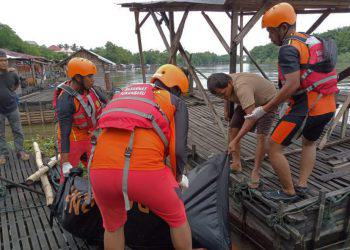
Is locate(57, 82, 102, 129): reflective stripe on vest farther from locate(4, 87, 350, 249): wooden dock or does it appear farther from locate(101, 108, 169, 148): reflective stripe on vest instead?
locate(101, 108, 169, 148): reflective stripe on vest

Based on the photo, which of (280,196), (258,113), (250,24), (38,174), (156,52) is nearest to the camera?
(258,113)

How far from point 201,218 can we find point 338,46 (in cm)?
5186

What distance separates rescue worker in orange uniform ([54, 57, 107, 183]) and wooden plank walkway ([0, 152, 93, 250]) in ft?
2.20

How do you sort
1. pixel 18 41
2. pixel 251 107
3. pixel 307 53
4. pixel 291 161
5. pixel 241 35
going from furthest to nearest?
pixel 18 41, pixel 291 161, pixel 241 35, pixel 251 107, pixel 307 53

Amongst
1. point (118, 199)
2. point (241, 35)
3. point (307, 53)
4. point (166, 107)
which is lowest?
point (118, 199)

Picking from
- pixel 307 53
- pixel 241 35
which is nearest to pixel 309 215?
pixel 307 53

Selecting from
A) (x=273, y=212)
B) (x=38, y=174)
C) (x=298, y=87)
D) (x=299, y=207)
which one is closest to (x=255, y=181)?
(x=273, y=212)

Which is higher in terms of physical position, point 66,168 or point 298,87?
point 298,87

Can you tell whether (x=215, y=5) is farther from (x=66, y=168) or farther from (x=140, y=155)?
(x=140, y=155)

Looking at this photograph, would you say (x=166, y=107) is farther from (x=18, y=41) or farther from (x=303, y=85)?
(x=18, y=41)

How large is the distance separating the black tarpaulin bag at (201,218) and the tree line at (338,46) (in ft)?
112

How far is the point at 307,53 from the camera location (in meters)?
2.57

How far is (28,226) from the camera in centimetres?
339

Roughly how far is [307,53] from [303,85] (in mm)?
328
